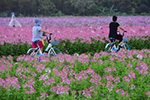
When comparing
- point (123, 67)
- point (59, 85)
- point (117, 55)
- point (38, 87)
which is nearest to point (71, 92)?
point (59, 85)

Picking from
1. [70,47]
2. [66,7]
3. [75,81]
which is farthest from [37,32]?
[66,7]

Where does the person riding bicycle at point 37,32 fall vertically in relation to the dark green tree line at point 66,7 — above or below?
below

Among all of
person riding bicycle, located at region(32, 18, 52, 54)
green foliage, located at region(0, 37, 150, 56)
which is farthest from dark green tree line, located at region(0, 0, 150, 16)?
person riding bicycle, located at region(32, 18, 52, 54)

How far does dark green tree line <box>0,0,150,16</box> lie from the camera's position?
121 feet

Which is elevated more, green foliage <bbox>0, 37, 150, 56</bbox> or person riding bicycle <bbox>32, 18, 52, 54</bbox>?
person riding bicycle <bbox>32, 18, 52, 54</bbox>

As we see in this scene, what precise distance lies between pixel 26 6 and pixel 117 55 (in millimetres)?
34074

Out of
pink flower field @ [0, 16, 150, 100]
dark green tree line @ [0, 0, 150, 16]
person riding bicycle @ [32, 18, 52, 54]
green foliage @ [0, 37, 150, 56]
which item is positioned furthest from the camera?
dark green tree line @ [0, 0, 150, 16]

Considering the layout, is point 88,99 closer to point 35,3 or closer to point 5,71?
point 5,71

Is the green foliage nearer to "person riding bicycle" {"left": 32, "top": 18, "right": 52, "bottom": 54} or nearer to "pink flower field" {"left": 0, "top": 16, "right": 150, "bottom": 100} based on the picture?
"person riding bicycle" {"left": 32, "top": 18, "right": 52, "bottom": 54}

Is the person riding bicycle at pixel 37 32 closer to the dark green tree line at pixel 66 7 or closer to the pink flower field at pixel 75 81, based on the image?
the pink flower field at pixel 75 81

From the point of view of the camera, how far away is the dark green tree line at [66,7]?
36969mm

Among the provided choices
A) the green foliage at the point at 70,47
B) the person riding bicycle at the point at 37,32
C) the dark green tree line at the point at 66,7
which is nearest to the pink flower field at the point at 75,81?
the person riding bicycle at the point at 37,32

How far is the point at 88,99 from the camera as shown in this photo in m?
3.72

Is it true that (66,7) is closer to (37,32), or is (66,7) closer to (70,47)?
(70,47)
